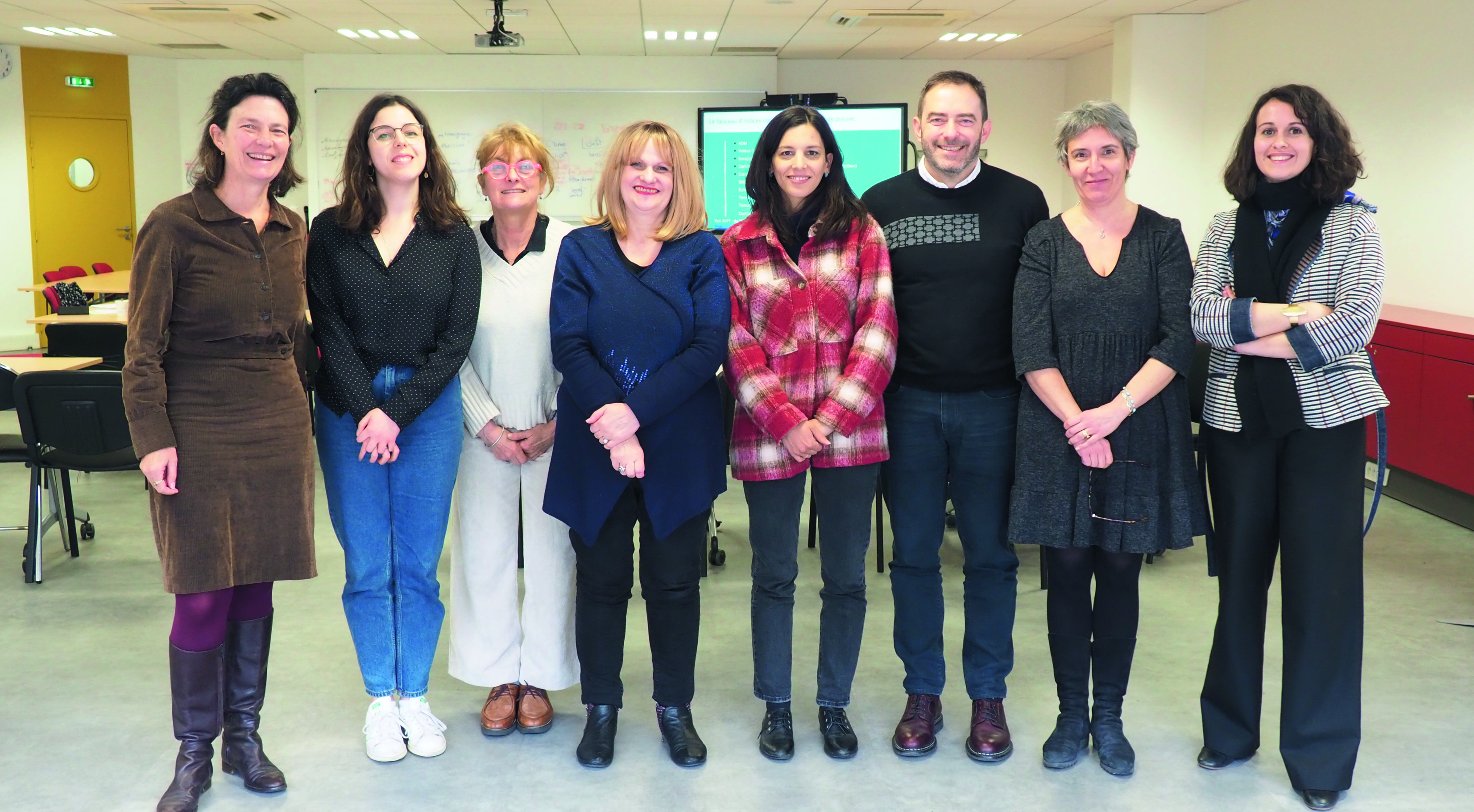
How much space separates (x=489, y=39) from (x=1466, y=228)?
6.53 m

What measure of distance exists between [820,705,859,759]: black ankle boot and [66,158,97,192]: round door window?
11.8 m

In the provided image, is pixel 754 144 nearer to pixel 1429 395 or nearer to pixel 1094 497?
pixel 1429 395

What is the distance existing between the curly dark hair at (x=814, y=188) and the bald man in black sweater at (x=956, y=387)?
0.46 ft

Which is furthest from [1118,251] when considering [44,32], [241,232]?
[44,32]

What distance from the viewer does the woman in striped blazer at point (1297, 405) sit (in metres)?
2.32

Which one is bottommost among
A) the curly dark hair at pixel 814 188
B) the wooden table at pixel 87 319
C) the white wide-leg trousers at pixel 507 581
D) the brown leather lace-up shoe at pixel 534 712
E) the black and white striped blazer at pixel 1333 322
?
the brown leather lace-up shoe at pixel 534 712

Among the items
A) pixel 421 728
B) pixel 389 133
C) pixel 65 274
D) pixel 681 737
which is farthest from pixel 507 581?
pixel 65 274

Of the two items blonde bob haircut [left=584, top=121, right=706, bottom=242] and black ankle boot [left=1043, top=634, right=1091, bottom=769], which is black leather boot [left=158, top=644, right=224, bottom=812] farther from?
black ankle boot [left=1043, top=634, right=1091, bottom=769]

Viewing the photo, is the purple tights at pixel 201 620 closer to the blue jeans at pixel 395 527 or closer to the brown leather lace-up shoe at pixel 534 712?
the blue jeans at pixel 395 527

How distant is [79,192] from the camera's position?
11531 mm

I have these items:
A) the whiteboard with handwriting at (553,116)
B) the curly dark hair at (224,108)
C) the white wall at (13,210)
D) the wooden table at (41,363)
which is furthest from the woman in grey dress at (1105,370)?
the white wall at (13,210)

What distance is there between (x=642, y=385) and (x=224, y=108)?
1074 millimetres

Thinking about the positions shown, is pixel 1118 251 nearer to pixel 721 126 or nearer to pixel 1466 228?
pixel 1466 228

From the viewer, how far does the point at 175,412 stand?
7.56ft
